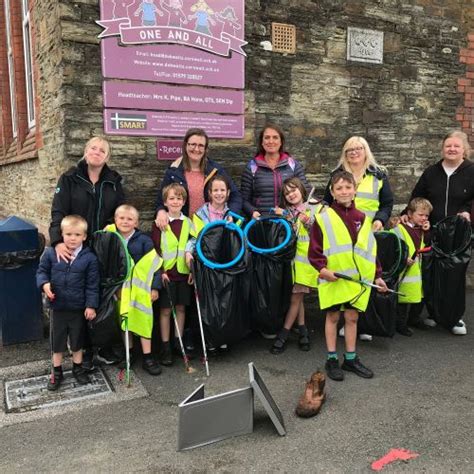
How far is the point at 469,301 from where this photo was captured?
18.8 ft

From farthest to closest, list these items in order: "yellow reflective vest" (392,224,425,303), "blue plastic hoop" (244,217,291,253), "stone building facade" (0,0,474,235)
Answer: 1. "yellow reflective vest" (392,224,425,303)
2. "stone building facade" (0,0,474,235)
3. "blue plastic hoop" (244,217,291,253)

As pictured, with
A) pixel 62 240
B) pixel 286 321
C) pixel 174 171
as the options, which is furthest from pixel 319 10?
pixel 62 240

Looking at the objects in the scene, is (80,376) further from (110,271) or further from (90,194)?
(90,194)

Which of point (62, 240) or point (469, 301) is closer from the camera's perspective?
point (62, 240)

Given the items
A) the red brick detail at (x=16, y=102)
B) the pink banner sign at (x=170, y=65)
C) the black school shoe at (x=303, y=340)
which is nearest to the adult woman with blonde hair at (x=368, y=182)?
the black school shoe at (x=303, y=340)

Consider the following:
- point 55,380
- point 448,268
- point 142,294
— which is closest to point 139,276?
point 142,294

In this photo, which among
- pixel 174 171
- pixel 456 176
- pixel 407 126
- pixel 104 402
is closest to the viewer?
pixel 104 402

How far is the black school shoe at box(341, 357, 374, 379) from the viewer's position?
3658 millimetres

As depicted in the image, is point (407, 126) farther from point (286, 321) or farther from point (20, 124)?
point (20, 124)

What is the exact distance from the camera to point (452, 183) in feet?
14.9

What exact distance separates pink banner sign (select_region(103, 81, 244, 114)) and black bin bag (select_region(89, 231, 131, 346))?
5.17ft

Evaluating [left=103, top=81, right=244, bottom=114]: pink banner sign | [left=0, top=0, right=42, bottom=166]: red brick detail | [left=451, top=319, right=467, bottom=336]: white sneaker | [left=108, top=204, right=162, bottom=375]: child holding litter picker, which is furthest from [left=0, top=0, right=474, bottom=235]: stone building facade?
[left=451, top=319, right=467, bottom=336]: white sneaker

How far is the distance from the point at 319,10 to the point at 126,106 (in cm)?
Answer: 271

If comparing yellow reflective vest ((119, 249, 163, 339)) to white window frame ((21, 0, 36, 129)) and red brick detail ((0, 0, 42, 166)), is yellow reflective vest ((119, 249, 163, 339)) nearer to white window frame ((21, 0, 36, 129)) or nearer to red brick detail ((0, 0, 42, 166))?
red brick detail ((0, 0, 42, 166))
